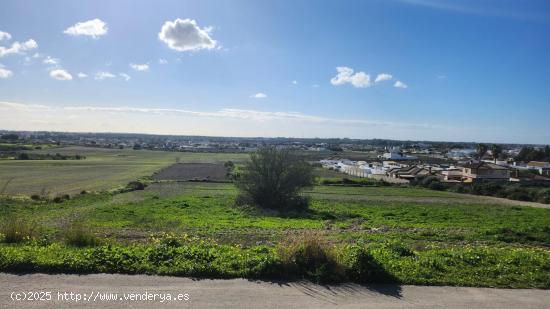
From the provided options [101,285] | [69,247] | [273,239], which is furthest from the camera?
[273,239]

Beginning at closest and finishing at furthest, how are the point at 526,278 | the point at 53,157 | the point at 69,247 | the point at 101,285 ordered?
1. the point at 101,285
2. the point at 526,278
3. the point at 69,247
4. the point at 53,157

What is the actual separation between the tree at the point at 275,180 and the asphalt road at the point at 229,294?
28.5 m

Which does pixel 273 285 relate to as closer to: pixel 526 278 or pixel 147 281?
pixel 147 281

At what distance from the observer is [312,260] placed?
300 inches

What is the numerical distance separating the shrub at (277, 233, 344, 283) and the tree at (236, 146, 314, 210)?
90.3 ft

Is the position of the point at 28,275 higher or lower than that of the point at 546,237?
higher

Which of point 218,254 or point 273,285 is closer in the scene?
point 273,285

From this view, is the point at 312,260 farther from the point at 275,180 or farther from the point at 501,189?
the point at 501,189

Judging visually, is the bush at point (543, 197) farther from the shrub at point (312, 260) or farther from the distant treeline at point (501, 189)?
the shrub at point (312, 260)

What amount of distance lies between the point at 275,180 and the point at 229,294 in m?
29.1

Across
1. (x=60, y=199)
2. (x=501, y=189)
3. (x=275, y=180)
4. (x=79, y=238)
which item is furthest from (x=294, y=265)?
(x=501, y=189)

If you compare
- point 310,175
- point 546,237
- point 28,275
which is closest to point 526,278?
point 28,275

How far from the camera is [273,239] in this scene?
15.8 meters

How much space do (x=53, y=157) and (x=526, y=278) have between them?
110 meters
